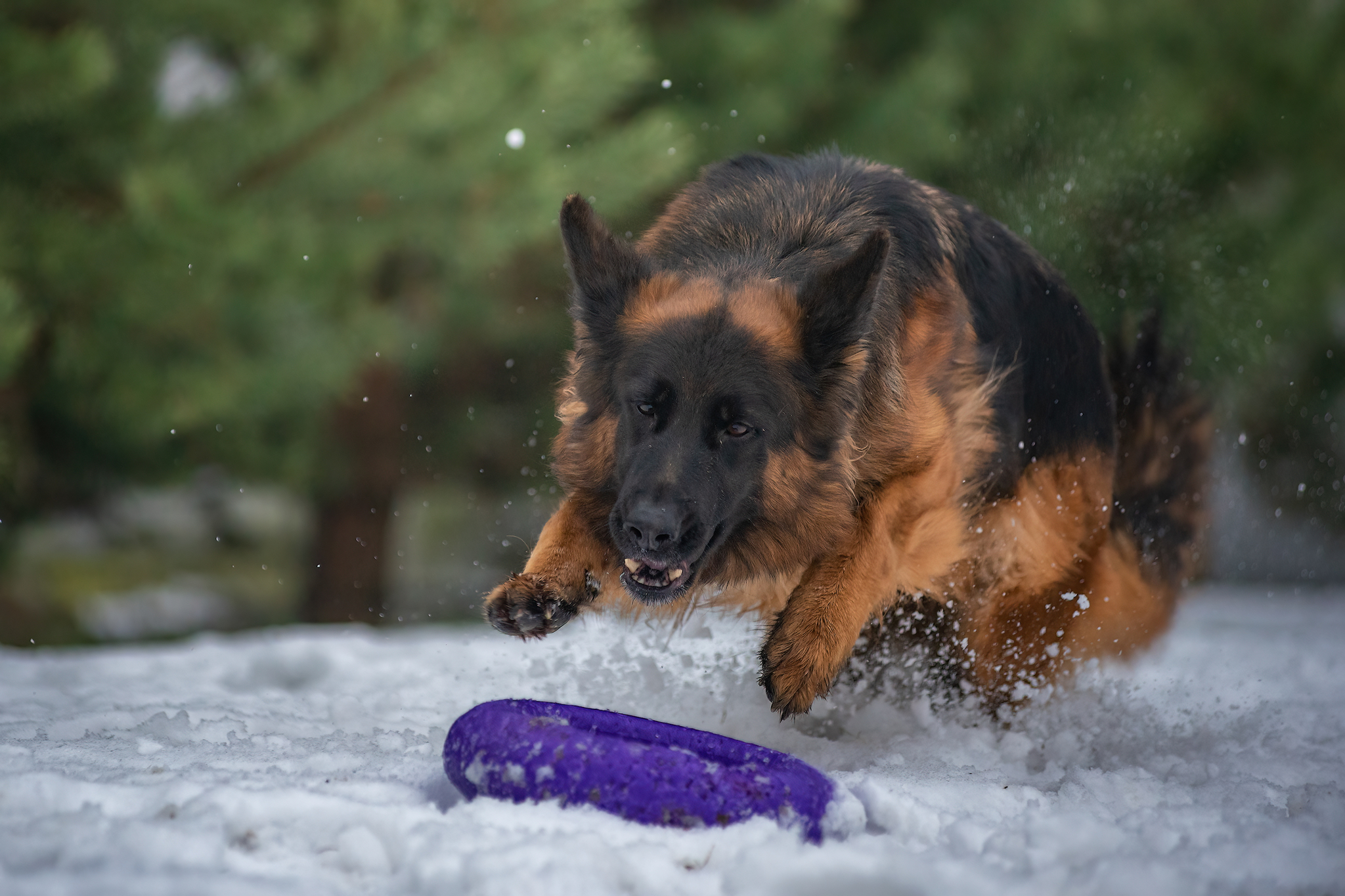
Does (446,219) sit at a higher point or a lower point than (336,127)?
lower

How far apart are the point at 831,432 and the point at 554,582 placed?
0.95 meters

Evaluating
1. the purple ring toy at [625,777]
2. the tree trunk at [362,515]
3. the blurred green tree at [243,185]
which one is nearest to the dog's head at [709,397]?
the purple ring toy at [625,777]

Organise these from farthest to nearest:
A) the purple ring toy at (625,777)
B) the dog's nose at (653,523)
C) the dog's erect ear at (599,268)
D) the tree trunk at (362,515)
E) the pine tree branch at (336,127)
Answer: the tree trunk at (362,515), the pine tree branch at (336,127), the dog's erect ear at (599,268), the dog's nose at (653,523), the purple ring toy at (625,777)

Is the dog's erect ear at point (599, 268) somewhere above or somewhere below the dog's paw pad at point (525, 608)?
above

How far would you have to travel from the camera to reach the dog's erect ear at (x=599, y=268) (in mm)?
3422

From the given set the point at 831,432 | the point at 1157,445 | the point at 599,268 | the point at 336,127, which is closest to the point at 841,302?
the point at 831,432

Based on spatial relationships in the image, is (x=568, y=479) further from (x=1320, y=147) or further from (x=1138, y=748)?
(x=1320, y=147)

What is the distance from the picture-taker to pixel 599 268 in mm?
3445

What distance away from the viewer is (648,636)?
466 cm

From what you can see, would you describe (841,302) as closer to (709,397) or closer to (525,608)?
(709,397)

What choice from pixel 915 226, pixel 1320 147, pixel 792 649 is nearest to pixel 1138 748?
pixel 792 649

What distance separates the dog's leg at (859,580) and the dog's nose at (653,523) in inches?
20.0

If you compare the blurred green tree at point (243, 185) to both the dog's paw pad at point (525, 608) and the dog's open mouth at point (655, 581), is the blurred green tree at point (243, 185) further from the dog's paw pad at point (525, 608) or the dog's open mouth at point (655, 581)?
the dog's open mouth at point (655, 581)

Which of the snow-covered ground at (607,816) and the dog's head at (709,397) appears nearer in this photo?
the snow-covered ground at (607,816)
